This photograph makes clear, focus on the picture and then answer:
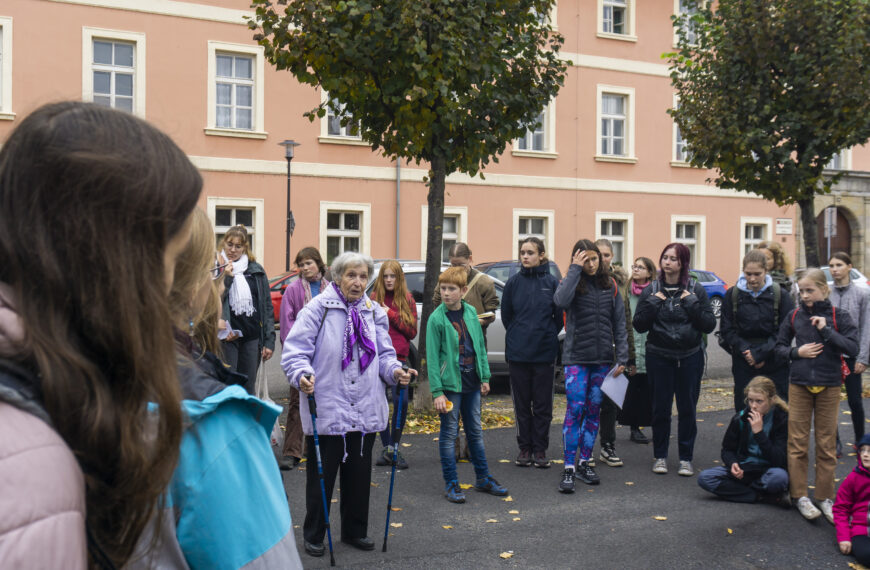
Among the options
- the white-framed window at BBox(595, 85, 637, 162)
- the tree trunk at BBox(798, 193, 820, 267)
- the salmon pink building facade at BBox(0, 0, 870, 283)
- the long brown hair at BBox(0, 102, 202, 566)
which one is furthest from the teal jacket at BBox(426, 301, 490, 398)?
the white-framed window at BBox(595, 85, 637, 162)

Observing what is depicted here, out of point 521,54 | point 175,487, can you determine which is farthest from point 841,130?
point 175,487

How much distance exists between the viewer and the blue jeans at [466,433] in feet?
21.6

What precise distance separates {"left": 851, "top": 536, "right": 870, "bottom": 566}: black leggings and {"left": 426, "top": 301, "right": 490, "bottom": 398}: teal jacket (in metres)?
2.84

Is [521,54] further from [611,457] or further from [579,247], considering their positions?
[611,457]

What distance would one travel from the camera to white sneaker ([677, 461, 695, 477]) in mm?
7477

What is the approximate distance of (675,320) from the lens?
7.48m

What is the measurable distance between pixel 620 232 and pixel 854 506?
23507 mm

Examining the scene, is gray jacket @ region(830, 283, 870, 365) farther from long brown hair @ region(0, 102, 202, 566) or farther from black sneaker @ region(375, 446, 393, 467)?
long brown hair @ region(0, 102, 202, 566)

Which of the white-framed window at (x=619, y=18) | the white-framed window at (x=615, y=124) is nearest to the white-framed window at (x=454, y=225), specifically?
the white-framed window at (x=615, y=124)

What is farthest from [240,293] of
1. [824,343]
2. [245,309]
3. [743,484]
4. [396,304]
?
[824,343]

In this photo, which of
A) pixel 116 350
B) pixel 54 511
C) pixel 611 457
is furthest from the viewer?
pixel 611 457

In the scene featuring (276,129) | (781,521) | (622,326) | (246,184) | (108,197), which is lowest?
(781,521)

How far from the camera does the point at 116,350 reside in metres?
0.99

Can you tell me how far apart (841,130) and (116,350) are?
46.3 ft
